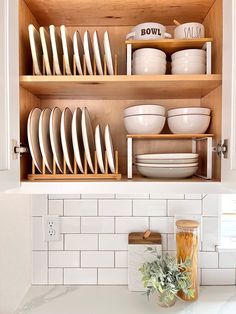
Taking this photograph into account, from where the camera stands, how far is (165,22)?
1077mm

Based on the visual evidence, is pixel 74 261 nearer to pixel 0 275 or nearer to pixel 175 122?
pixel 0 275

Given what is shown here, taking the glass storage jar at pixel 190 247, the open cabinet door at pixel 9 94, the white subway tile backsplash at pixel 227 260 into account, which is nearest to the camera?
the open cabinet door at pixel 9 94

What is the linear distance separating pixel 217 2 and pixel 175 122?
415mm

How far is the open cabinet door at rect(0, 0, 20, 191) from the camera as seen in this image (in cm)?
73

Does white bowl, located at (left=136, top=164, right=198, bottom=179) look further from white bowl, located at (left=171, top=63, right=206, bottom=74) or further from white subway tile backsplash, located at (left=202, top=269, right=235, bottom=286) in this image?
white subway tile backsplash, located at (left=202, top=269, right=235, bottom=286)

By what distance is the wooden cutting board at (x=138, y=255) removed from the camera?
3.70 ft

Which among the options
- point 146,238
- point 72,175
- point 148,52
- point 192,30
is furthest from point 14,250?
point 192,30

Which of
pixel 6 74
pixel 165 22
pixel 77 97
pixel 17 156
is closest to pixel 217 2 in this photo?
pixel 165 22

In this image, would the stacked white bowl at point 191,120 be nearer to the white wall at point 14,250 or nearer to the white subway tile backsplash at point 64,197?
the white subway tile backsplash at point 64,197

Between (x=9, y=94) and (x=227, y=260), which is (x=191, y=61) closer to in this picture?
(x=9, y=94)

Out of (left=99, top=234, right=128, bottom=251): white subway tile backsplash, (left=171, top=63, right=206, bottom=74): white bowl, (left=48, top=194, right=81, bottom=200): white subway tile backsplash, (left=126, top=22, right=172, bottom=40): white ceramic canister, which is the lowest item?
(left=99, top=234, right=128, bottom=251): white subway tile backsplash

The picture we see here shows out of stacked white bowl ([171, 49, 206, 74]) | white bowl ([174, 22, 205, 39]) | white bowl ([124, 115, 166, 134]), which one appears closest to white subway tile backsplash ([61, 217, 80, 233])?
white bowl ([124, 115, 166, 134])

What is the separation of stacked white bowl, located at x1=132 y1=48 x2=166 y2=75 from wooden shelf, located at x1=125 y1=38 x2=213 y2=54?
0.02m

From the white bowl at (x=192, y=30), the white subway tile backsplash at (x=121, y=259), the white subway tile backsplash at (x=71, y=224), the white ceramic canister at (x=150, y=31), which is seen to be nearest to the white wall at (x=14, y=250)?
the white subway tile backsplash at (x=71, y=224)
